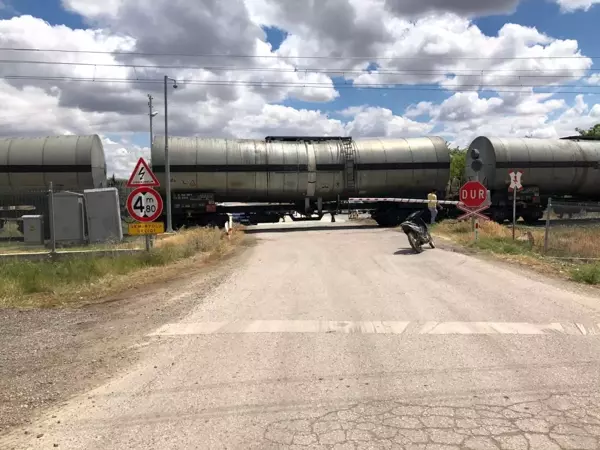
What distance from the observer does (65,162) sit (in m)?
22.4

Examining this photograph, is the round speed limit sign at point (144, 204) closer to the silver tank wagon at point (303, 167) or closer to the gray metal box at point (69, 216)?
the gray metal box at point (69, 216)

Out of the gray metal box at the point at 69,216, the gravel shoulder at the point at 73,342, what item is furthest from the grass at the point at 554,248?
the gray metal box at the point at 69,216

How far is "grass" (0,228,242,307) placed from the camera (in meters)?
8.88

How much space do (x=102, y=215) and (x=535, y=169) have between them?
67.0ft

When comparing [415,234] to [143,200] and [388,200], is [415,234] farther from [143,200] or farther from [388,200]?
[388,200]

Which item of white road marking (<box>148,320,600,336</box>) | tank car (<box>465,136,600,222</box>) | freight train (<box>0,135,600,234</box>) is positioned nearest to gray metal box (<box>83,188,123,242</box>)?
freight train (<box>0,135,600,234</box>)

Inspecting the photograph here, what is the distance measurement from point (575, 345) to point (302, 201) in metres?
21.0

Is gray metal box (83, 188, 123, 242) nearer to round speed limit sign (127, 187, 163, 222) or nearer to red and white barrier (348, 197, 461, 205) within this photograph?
round speed limit sign (127, 187, 163, 222)

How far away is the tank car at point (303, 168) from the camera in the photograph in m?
24.1

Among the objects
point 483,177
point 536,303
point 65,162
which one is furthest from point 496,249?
point 65,162

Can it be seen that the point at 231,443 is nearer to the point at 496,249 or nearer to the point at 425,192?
the point at 496,249

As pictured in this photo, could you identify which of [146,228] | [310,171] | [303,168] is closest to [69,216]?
[146,228]

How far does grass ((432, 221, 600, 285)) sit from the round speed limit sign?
8.75 meters

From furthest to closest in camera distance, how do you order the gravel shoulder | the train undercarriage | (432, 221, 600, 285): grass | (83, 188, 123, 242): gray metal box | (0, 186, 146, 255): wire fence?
the train undercarriage → (83, 188, 123, 242): gray metal box → (0, 186, 146, 255): wire fence → (432, 221, 600, 285): grass → the gravel shoulder
